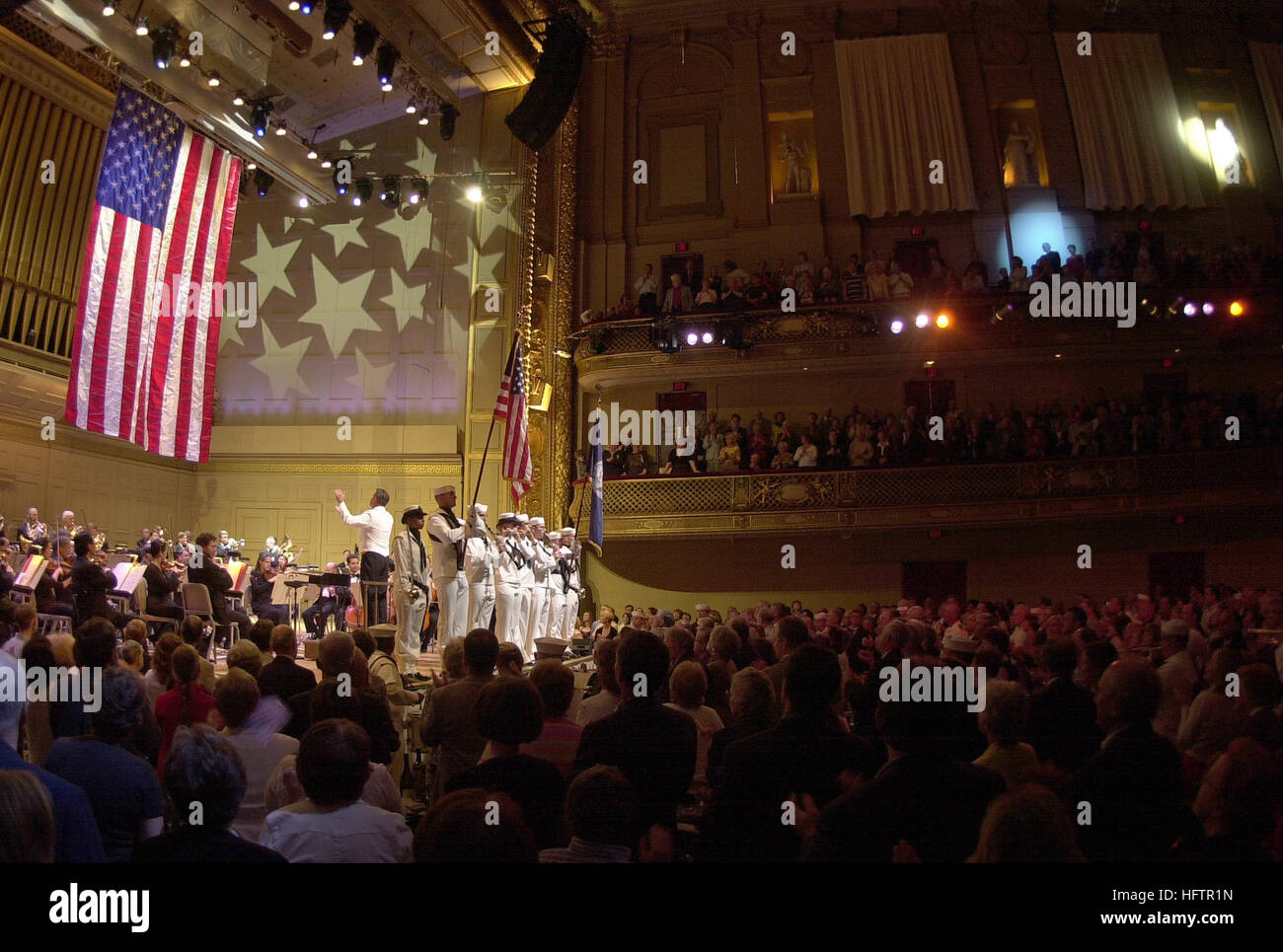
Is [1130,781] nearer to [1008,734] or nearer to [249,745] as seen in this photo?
[1008,734]

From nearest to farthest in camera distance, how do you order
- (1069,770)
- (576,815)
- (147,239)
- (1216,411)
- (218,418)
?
(576,815), (1069,770), (147,239), (1216,411), (218,418)

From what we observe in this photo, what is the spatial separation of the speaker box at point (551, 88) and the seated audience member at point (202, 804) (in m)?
16.1

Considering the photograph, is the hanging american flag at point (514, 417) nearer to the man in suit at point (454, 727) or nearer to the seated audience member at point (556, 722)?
the man in suit at point (454, 727)

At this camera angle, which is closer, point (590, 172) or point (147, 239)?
point (147, 239)

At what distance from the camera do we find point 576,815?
257cm

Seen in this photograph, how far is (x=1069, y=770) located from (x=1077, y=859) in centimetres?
151

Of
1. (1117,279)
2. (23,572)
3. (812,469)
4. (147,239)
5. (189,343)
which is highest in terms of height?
(1117,279)

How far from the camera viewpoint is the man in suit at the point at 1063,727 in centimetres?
358

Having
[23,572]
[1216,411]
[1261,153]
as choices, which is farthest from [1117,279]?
[23,572]

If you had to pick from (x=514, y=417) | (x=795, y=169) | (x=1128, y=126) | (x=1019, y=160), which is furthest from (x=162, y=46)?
(x=1128, y=126)

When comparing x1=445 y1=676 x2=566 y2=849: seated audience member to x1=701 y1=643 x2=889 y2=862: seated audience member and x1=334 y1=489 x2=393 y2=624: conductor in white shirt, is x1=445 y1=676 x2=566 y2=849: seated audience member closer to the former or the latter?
x1=701 y1=643 x2=889 y2=862: seated audience member

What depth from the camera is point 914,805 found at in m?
2.70

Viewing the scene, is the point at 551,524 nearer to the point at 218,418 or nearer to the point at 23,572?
the point at 218,418

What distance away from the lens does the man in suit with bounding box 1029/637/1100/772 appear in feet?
11.7
